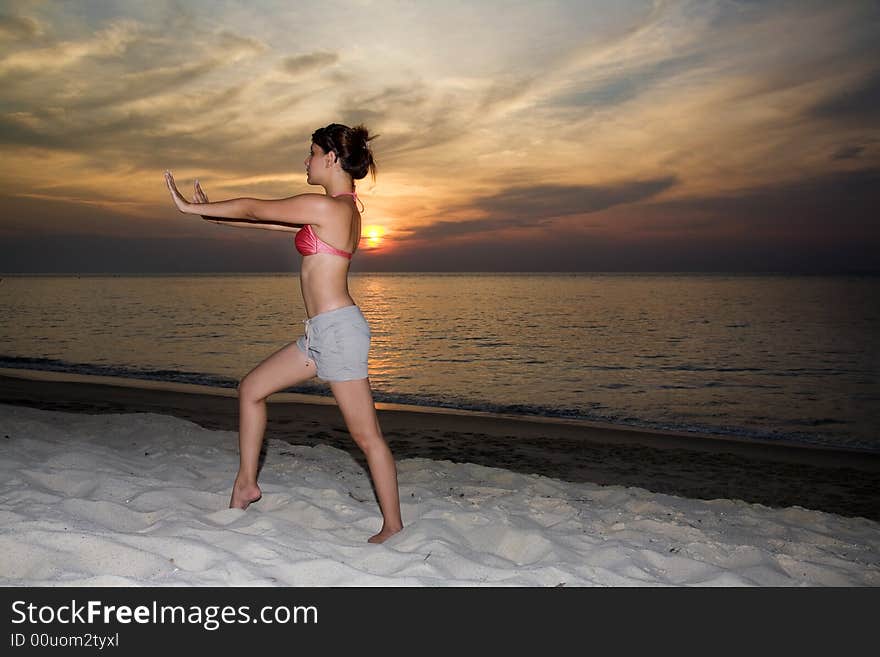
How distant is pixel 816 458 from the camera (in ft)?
29.0

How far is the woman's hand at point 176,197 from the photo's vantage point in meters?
3.51

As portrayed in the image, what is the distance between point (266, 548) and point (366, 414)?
87cm

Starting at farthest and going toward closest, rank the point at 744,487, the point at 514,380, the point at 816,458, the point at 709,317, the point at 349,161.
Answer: the point at 709,317, the point at 514,380, the point at 816,458, the point at 744,487, the point at 349,161

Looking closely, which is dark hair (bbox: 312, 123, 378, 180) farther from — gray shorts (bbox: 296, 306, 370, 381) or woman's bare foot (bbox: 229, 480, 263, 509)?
woman's bare foot (bbox: 229, 480, 263, 509)

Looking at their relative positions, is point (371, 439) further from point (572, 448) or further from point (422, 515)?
point (572, 448)

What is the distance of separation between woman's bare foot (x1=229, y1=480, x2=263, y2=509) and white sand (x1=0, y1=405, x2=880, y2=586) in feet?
0.23

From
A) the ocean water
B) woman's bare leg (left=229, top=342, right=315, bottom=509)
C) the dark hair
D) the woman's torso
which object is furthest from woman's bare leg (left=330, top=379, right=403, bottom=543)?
the ocean water

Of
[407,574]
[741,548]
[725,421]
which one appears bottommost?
[725,421]

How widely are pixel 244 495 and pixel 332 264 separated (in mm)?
1686

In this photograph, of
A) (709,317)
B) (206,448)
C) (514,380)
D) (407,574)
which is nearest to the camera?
(407,574)

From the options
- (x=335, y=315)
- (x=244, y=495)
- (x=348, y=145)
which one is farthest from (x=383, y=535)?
(x=348, y=145)

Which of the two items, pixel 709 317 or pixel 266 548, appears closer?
pixel 266 548

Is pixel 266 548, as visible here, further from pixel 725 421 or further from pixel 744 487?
pixel 725 421

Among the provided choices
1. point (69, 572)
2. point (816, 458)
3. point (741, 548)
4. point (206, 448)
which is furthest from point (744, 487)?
point (69, 572)
